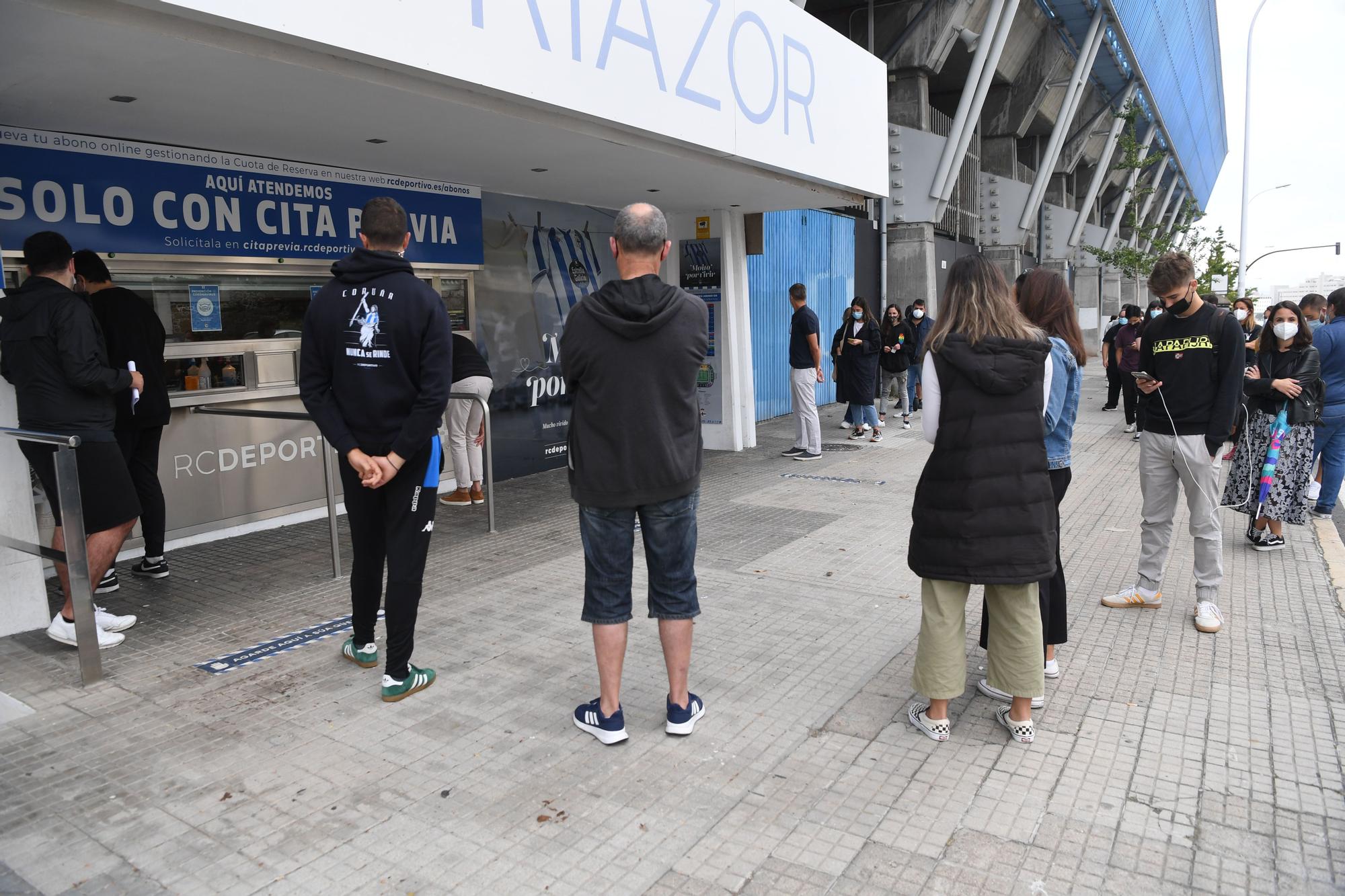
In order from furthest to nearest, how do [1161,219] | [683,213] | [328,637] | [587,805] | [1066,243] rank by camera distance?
[1161,219], [1066,243], [683,213], [328,637], [587,805]

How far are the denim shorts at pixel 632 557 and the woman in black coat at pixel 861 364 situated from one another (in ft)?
26.5

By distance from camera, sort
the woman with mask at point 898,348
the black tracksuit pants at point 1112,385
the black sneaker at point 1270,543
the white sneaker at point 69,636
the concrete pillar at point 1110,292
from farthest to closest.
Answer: the concrete pillar at point 1110,292, the black tracksuit pants at point 1112,385, the woman with mask at point 898,348, the black sneaker at point 1270,543, the white sneaker at point 69,636

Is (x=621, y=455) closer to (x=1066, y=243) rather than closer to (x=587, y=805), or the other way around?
(x=587, y=805)

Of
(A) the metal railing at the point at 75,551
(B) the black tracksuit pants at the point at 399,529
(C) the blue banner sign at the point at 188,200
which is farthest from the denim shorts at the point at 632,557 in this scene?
(C) the blue banner sign at the point at 188,200

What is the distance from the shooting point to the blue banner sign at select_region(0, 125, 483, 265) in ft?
17.7

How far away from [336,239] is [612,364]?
4813 mm

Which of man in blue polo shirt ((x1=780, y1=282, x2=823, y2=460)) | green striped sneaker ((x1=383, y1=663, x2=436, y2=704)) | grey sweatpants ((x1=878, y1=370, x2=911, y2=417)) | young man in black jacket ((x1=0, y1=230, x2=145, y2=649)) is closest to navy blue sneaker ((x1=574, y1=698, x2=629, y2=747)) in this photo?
green striped sneaker ((x1=383, y1=663, x2=436, y2=704))

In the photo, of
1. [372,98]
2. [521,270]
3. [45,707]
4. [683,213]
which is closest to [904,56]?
Answer: [683,213]

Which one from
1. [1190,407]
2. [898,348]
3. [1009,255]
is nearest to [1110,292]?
[1009,255]

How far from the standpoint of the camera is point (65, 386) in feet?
14.0

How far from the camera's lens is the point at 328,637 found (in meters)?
4.57

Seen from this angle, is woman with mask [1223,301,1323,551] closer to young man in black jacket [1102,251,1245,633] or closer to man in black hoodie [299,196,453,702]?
young man in black jacket [1102,251,1245,633]

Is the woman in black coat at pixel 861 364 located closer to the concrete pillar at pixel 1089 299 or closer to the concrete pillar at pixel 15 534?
the concrete pillar at pixel 15 534

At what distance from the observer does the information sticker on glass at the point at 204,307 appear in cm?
636
